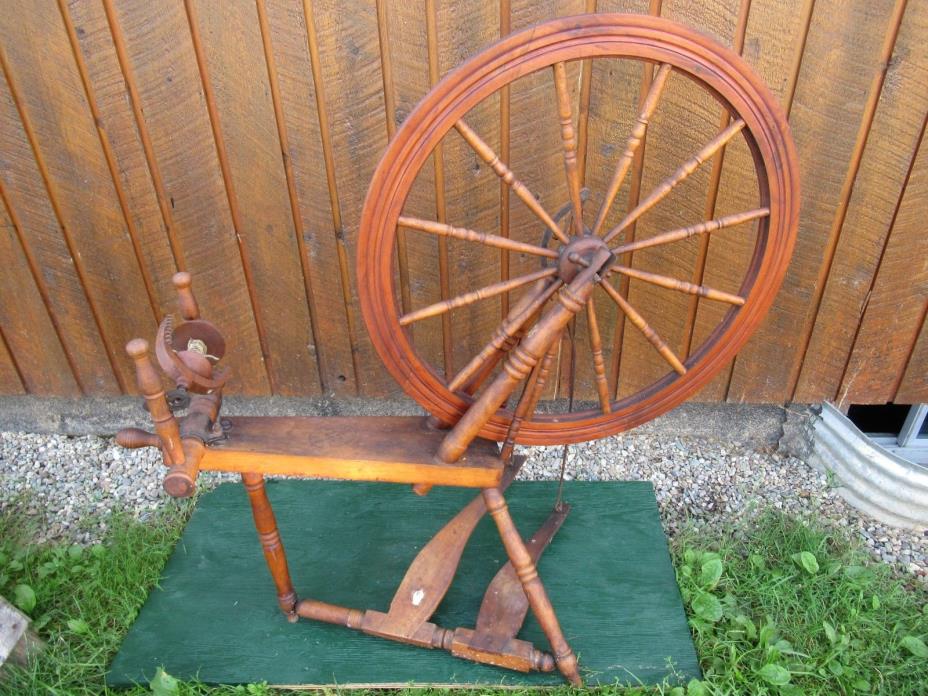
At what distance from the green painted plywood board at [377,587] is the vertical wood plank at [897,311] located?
2.60 ft

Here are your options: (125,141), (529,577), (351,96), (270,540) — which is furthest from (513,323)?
(125,141)

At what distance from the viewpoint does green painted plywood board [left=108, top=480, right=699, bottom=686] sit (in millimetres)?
1657

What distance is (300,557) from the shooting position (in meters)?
1.93

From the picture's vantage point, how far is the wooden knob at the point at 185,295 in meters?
1.39

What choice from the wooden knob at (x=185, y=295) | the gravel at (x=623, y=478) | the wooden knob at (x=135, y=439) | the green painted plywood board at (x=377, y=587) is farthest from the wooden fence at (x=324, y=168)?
the wooden knob at (x=135, y=439)

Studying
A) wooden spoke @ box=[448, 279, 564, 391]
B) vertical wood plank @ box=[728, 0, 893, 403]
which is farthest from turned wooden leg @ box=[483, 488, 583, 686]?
vertical wood plank @ box=[728, 0, 893, 403]

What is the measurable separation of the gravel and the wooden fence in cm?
25

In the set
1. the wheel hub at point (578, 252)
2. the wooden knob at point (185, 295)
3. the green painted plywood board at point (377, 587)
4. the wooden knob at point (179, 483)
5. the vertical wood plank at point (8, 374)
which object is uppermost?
the wheel hub at point (578, 252)

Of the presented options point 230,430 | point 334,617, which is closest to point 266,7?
point 230,430

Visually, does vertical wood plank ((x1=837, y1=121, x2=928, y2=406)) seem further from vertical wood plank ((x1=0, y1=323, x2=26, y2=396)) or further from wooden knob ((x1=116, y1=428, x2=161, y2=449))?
vertical wood plank ((x1=0, y1=323, x2=26, y2=396))

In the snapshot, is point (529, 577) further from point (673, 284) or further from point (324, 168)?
point (324, 168)

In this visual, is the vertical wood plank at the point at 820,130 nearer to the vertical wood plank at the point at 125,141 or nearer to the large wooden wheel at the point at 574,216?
the large wooden wheel at the point at 574,216

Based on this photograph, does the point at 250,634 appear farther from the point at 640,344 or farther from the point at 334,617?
the point at 640,344

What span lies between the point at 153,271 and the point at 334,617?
119 cm
